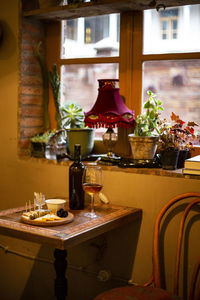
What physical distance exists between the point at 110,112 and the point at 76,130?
0.33 metres

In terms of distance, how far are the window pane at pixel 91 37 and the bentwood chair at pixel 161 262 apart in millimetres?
1086

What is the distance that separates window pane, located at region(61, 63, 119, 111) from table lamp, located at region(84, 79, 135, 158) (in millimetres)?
273

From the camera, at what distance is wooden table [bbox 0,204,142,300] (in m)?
1.84

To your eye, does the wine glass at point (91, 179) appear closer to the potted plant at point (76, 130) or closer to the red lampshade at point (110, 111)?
the red lampshade at point (110, 111)

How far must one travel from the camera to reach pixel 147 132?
247 centimetres

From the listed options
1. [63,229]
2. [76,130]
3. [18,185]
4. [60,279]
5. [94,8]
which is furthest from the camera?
[18,185]

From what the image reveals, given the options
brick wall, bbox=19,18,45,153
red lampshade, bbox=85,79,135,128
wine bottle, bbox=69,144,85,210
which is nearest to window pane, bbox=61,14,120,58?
brick wall, bbox=19,18,45,153

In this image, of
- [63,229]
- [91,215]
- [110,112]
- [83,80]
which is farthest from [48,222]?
[83,80]

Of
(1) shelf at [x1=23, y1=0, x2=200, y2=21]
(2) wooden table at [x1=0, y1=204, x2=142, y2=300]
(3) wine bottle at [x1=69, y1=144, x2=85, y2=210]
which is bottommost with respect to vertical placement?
(2) wooden table at [x1=0, y1=204, x2=142, y2=300]

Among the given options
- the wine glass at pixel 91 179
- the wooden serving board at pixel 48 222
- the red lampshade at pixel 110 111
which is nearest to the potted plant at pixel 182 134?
the red lampshade at pixel 110 111

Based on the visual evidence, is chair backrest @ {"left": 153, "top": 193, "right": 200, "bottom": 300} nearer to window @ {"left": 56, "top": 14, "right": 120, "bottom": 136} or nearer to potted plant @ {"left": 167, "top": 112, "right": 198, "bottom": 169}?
potted plant @ {"left": 167, "top": 112, "right": 198, "bottom": 169}

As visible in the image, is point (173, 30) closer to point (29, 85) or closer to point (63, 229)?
point (29, 85)

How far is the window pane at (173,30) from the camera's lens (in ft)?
8.13

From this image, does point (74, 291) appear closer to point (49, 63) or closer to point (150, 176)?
point (150, 176)
